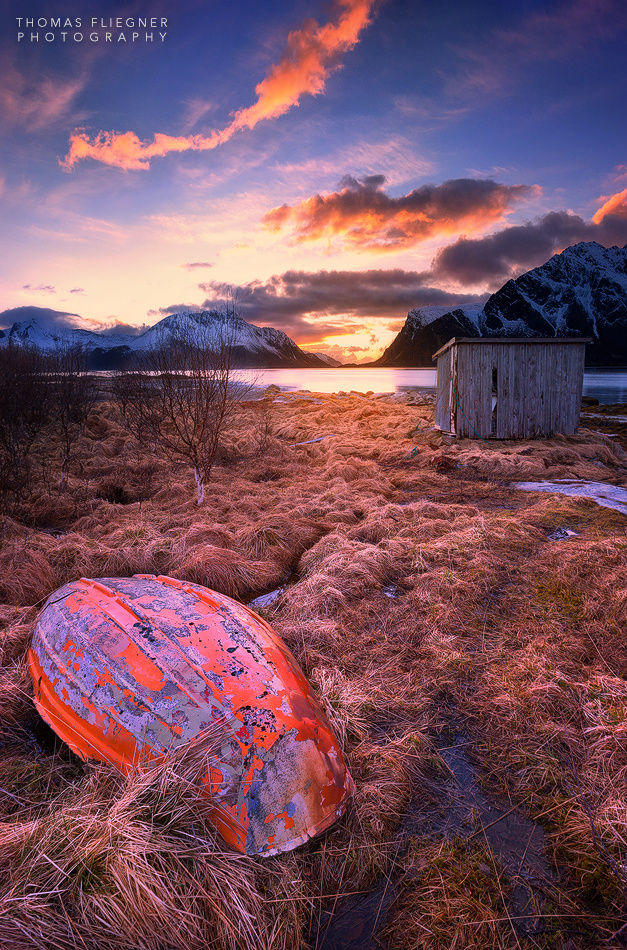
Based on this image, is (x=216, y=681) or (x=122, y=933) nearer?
(x=122, y=933)

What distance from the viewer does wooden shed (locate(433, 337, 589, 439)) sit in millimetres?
13086

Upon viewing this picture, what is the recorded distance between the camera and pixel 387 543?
6.14 meters

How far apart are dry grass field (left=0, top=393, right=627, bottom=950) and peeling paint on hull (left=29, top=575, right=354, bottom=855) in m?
0.14

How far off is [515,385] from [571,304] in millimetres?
202359

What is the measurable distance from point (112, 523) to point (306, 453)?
294 inches

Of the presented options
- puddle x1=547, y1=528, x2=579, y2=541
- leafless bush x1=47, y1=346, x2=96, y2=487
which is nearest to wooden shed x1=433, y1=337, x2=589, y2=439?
puddle x1=547, y1=528, x2=579, y2=541

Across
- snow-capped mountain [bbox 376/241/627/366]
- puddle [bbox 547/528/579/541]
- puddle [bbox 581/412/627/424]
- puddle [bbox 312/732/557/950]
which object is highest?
snow-capped mountain [bbox 376/241/627/366]

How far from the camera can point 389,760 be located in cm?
267

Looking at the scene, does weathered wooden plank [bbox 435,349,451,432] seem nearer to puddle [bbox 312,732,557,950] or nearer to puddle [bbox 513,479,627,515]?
puddle [bbox 513,479,627,515]

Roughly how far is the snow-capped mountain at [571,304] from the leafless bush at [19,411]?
554 feet

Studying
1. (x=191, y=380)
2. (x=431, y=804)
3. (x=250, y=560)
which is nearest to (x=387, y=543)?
(x=250, y=560)

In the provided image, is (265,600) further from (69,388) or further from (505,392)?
(69,388)

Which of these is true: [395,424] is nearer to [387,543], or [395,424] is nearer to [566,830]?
[387,543]

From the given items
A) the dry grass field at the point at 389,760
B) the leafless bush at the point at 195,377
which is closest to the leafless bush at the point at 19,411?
the dry grass field at the point at 389,760
